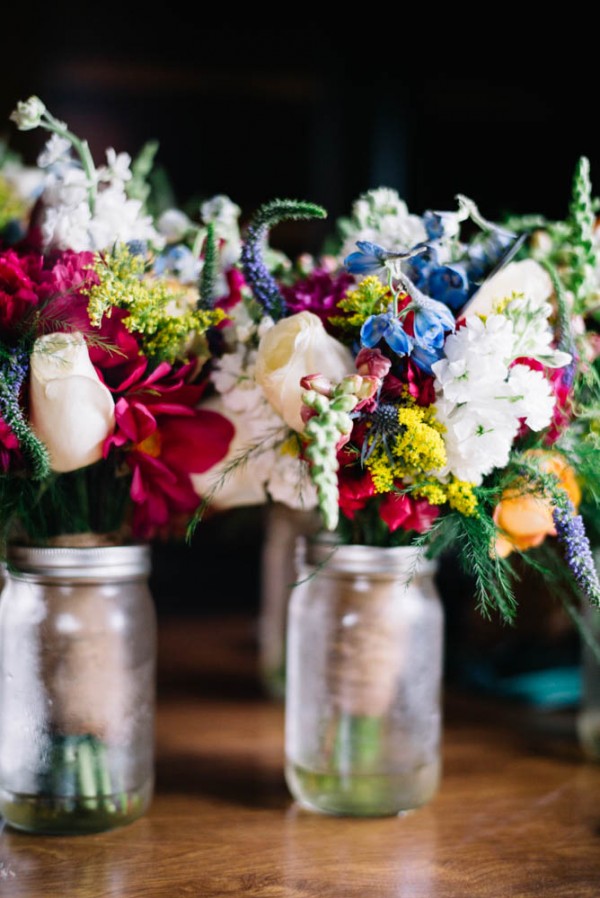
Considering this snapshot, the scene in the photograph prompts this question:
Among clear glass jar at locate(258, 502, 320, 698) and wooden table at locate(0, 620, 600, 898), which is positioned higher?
clear glass jar at locate(258, 502, 320, 698)

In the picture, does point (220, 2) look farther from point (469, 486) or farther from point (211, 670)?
point (469, 486)

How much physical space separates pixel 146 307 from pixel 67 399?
100 millimetres

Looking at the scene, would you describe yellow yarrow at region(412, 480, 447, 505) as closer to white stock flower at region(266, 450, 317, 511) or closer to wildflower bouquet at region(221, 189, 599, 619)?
wildflower bouquet at region(221, 189, 599, 619)

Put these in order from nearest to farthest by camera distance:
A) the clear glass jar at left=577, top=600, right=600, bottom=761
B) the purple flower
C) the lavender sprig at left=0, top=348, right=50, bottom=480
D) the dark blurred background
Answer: the lavender sprig at left=0, top=348, right=50, bottom=480 < the purple flower < the clear glass jar at left=577, top=600, right=600, bottom=761 < the dark blurred background

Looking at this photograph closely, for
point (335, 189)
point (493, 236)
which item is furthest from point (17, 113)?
point (335, 189)

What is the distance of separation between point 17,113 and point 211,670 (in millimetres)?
890

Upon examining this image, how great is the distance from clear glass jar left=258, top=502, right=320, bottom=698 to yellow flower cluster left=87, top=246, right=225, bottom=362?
20.7 inches

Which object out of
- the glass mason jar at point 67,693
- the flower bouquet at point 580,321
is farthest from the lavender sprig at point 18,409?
the flower bouquet at point 580,321

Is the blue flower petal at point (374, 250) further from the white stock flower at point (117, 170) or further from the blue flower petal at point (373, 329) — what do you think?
the white stock flower at point (117, 170)

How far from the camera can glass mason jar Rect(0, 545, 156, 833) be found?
2.63ft

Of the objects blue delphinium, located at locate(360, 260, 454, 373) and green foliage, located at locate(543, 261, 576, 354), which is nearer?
blue delphinium, located at locate(360, 260, 454, 373)

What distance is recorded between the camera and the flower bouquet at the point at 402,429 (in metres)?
0.73

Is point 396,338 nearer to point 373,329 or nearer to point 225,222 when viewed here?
point 373,329

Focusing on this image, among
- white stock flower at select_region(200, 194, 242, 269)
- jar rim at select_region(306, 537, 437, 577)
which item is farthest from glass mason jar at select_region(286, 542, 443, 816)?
white stock flower at select_region(200, 194, 242, 269)
